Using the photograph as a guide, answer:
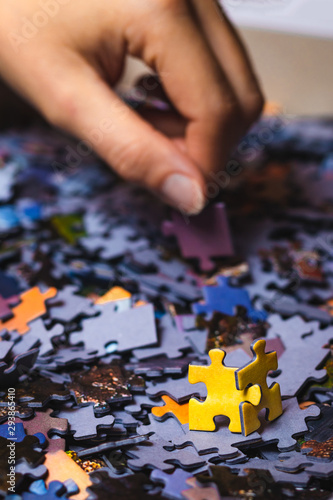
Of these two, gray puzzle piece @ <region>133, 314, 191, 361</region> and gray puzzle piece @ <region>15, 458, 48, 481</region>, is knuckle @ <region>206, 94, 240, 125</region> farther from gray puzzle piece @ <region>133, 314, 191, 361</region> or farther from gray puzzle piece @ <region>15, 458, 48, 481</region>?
gray puzzle piece @ <region>15, 458, 48, 481</region>

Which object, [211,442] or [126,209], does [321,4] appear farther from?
[211,442]

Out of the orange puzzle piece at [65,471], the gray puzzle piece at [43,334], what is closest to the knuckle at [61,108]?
the gray puzzle piece at [43,334]

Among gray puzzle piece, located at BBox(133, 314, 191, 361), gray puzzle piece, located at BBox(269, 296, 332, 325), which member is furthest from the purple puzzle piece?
gray puzzle piece, located at BBox(133, 314, 191, 361)

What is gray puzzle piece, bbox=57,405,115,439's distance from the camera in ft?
2.89

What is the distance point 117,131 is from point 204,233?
15.6 inches

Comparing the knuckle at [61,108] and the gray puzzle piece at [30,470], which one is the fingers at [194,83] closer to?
the knuckle at [61,108]

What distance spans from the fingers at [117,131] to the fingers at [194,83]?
0.32 ft

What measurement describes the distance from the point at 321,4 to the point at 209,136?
5.52 ft

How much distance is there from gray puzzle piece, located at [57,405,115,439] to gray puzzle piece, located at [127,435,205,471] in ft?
0.23

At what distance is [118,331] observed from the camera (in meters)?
1.14

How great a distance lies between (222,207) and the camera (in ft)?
5.11

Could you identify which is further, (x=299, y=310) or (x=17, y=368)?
(x=299, y=310)

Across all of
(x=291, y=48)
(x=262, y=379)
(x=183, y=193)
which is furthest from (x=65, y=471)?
(x=291, y=48)

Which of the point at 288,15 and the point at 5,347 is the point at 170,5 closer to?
the point at 5,347
